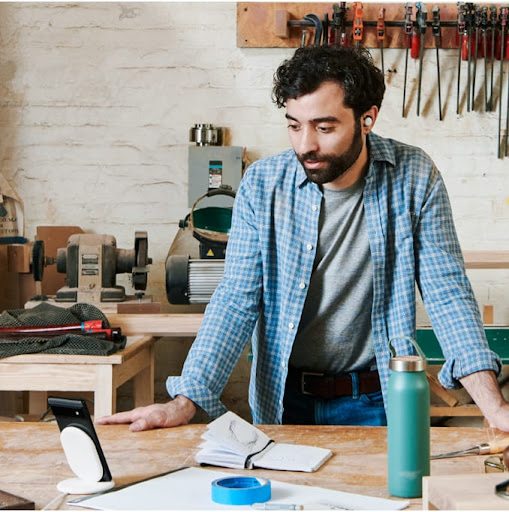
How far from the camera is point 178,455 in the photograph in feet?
4.95

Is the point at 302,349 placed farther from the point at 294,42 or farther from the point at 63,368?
the point at 294,42

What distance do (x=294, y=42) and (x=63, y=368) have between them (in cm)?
203

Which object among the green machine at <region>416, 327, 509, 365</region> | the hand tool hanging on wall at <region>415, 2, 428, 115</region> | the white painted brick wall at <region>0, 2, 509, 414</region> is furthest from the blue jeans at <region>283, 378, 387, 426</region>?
the hand tool hanging on wall at <region>415, 2, 428, 115</region>

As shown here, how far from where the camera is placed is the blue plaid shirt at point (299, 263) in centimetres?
188

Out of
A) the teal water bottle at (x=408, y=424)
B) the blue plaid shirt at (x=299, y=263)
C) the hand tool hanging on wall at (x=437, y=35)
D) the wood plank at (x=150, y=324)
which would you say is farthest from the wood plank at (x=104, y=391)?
the hand tool hanging on wall at (x=437, y=35)

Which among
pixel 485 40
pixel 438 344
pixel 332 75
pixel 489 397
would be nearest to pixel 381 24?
pixel 485 40

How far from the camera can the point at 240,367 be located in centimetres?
390

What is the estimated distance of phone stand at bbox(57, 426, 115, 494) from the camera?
1317mm

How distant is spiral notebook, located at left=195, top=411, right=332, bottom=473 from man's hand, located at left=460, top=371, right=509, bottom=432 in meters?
0.35

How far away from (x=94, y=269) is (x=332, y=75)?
1.60 m

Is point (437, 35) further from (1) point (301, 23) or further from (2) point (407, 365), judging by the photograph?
(2) point (407, 365)

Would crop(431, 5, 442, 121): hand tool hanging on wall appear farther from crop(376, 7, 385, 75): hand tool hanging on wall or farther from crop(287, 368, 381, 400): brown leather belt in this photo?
crop(287, 368, 381, 400): brown leather belt

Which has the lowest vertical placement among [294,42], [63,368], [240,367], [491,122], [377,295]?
[240,367]

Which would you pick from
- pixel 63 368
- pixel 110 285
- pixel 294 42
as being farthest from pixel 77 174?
pixel 63 368
